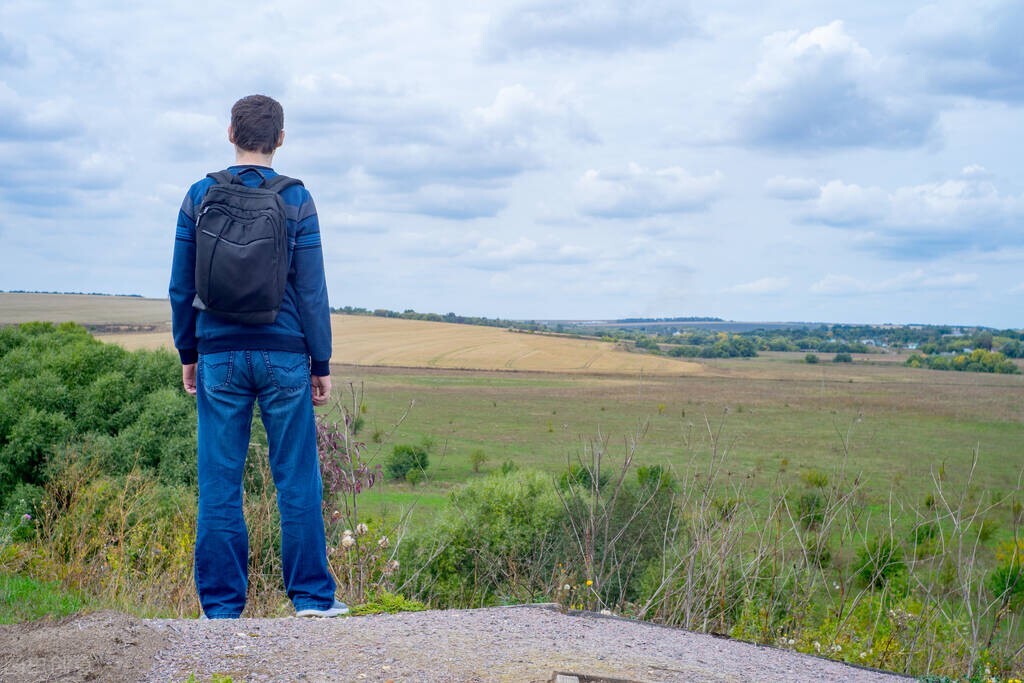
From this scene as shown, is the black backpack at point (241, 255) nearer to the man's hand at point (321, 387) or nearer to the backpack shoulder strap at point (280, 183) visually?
the backpack shoulder strap at point (280, 183)

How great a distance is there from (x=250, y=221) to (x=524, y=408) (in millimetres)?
40706

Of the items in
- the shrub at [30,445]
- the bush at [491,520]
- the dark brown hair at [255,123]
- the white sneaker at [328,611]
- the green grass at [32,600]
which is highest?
the dark brown hair at [255,123]

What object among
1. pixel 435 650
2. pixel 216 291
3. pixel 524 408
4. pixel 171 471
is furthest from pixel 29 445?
pixel 524 408

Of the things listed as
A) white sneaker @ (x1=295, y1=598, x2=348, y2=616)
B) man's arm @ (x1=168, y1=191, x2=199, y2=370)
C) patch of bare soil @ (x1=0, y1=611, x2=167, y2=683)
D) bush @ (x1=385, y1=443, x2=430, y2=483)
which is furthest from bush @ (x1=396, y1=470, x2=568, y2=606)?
patch of bare soil @ (x1=0, y1=611, x2=167, y2=683)

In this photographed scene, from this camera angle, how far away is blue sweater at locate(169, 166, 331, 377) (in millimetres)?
4184

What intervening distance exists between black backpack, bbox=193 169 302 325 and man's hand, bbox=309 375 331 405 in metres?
0.49

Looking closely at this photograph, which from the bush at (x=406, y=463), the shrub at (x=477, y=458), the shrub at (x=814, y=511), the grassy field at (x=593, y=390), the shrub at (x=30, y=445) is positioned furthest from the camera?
the grassy field at (x=593, y=390)

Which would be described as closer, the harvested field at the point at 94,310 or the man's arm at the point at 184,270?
the man's arm at the point at 184,270

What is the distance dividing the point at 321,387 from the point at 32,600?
7.48 ft

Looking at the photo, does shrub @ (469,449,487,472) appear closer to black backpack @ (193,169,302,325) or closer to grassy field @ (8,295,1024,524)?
grassy field @ (8,295,1024,524)

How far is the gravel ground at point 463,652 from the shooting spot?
10.9 feet

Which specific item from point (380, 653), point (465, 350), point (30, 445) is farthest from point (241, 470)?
point (465, 350)

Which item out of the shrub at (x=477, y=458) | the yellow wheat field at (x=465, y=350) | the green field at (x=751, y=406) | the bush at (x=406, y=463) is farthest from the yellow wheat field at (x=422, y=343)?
the bush at (x=406, y=463)

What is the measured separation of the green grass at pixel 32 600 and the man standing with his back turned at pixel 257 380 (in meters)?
0.93
